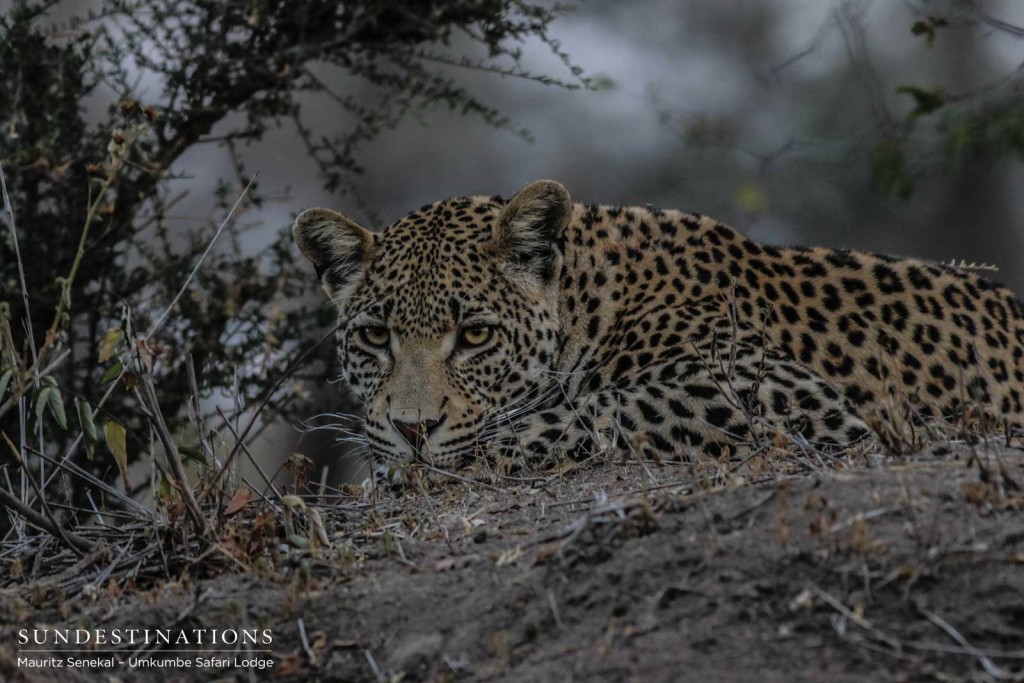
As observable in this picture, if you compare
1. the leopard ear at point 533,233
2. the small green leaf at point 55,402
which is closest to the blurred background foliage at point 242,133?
the small green leaf at point 55,402

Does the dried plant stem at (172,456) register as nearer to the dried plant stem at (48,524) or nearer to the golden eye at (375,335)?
the dried plant stem at (48,524)

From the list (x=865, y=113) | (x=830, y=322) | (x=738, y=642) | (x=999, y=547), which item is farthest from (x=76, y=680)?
(x=865, y=113)

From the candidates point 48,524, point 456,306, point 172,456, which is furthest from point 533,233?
point 48,524

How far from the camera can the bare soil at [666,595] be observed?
402cm

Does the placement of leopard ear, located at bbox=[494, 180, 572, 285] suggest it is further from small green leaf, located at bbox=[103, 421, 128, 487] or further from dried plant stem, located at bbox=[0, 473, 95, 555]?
dried plant stem, located at bbox=[0, 473, 95, 555]

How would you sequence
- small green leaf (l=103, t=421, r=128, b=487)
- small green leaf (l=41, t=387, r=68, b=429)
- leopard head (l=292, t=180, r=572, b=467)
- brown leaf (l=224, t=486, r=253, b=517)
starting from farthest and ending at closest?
leopard head (l=292, t=180, r=572, b=467) < brown leaf (l=224, t=486, r=253, b=517) < small green leaf (l=103, t=421, r=128, b=487) < small green leaf (l=41, t=387, r=68, b=429)

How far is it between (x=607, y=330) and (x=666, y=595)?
3.29 m

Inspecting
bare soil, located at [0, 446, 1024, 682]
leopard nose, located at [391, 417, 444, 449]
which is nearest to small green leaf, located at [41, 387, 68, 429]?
bare soil, located at [0, 446, 1024, 682]

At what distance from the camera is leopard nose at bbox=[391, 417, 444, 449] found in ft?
22.5

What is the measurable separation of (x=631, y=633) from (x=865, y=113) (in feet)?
87.4

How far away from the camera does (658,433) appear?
685 cm

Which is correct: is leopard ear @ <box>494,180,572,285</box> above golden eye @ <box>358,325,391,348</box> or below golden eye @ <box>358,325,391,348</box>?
above

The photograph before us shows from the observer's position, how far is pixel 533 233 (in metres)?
7.50

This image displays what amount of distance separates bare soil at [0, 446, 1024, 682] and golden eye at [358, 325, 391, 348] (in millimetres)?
2062
